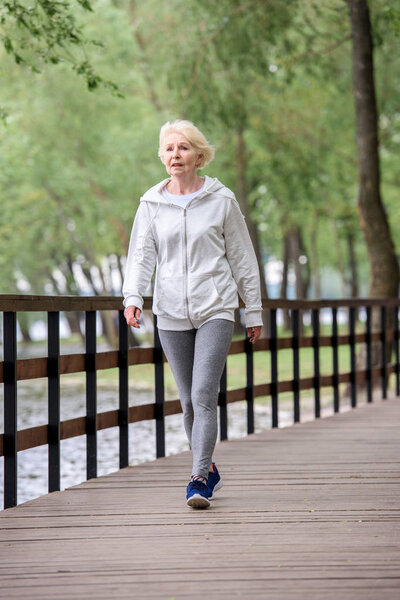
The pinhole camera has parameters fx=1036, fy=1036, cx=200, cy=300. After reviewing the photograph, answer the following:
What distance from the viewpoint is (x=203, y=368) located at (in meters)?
5.15

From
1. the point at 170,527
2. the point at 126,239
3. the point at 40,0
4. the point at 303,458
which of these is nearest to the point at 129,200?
the point at 126,239

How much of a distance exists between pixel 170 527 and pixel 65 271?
45958 millimetres

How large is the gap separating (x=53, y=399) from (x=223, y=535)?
176 centimetres

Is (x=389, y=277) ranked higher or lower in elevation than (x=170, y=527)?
higher

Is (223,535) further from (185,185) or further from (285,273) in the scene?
(285,273)

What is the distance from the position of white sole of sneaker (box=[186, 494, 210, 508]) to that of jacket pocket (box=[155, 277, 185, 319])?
2.92ft

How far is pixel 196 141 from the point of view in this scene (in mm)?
5188

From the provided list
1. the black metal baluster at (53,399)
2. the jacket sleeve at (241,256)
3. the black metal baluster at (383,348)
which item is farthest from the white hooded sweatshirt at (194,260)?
the black metal baluster at (383,348)

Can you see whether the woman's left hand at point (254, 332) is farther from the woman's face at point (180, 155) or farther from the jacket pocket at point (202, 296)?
the woman's face at point (180, 155)

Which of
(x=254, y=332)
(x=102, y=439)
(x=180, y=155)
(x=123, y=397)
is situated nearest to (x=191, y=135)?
(x=180, y=155)

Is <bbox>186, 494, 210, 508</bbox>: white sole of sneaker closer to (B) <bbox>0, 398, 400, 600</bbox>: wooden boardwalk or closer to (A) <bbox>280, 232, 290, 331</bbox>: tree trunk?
(B) <bbox>0, 398, 400, 600</bbox>: wooden boardwalk

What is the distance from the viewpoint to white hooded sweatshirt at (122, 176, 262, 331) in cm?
512

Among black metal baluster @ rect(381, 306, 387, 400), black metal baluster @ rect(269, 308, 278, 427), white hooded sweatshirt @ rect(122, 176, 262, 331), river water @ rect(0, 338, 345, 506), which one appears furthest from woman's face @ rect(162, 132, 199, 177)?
black metal baluster @ rect(381, 306, 387, 400)

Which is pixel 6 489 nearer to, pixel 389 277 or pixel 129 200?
pixel 389 277
